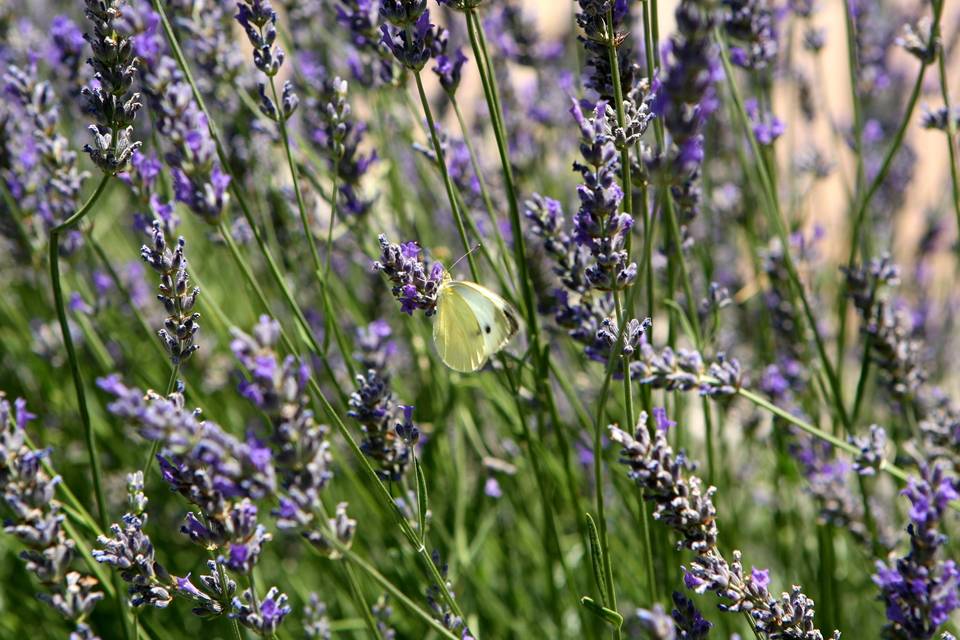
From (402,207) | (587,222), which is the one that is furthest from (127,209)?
(587,222)

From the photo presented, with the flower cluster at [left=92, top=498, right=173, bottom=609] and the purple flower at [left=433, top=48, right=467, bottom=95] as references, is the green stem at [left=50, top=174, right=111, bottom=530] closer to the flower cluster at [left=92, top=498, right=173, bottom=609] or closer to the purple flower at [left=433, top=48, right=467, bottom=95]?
the flower cluster at [left=92, top=498, right=173, bottom=609]

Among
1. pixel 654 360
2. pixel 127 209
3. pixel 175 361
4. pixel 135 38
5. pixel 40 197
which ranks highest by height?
pixel 127 209

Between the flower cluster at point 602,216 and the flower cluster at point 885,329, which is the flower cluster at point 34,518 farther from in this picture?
the flower cluster at point 885,329

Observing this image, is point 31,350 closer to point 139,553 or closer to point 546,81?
point 139,553

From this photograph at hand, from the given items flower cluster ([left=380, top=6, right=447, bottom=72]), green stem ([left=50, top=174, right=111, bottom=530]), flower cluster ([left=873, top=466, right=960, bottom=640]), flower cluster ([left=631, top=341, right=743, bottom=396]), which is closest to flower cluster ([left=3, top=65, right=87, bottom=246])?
green stem ([left=50, top=174, right=111, bottom=530])

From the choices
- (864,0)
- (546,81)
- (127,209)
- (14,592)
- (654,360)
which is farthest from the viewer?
(127,209)

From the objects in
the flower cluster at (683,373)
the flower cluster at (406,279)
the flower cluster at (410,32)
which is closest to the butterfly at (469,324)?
the flower cluster at (406,279)
